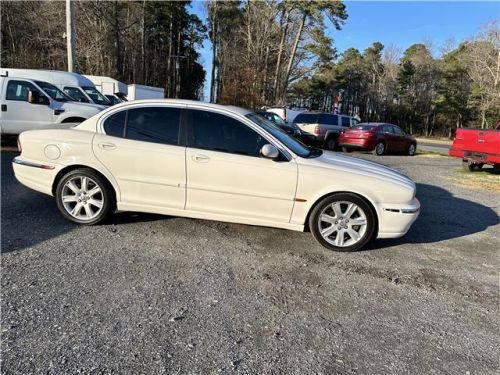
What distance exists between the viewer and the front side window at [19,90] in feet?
30.2

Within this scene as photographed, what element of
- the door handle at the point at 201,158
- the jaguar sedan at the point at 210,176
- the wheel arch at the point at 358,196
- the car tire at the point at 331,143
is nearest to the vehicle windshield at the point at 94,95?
the car tire at the point at 331,143

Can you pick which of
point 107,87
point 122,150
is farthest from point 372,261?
point 107,87

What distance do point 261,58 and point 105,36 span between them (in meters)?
15.5

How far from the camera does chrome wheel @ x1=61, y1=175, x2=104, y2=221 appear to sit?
454cm

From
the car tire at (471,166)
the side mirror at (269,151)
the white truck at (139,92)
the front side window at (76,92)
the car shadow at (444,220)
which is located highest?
the white truck at (139,92)

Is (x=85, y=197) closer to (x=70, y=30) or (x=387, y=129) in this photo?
(x=387, y=129)

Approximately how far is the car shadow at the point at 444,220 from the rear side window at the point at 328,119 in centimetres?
949

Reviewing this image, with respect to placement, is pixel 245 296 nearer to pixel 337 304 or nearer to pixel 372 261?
pixel 337 304

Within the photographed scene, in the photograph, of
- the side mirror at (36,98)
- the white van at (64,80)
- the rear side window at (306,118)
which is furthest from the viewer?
the rear side window at (306,118)

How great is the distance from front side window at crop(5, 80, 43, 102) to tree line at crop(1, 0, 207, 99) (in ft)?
52.6

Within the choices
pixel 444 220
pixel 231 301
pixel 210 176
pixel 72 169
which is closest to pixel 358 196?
pixel 210 176

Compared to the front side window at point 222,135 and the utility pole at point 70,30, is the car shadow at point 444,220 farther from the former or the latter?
the utility pole at point 70,30

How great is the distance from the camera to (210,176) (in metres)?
4.29

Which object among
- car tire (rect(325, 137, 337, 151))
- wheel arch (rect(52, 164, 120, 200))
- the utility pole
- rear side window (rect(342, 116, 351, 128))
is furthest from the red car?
the utility pole
